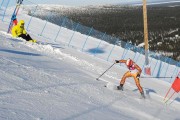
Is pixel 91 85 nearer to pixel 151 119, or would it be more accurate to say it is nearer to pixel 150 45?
pixel 151 119

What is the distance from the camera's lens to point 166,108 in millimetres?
17234

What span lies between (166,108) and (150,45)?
42.8m

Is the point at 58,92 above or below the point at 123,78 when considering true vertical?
below

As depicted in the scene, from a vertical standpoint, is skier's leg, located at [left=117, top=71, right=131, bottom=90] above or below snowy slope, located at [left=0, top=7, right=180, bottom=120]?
above

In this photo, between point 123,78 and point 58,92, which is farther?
point 123,78

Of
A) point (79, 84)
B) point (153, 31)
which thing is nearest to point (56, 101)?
point (79, 84)

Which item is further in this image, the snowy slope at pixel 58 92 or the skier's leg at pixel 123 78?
the skier's leg at pixel 123 78

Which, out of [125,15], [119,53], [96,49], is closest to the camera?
[96,49]

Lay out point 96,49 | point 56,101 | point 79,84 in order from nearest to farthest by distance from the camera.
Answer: point 56,101 → point 79,84 → point 96,49

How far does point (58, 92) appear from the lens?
12828 mm

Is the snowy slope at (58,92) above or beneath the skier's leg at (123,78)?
beneath

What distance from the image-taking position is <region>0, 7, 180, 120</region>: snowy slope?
1040cm

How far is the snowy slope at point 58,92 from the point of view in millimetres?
10398

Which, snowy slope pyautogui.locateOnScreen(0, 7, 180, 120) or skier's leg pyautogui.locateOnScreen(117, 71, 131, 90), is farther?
skier's leg pyautogui.locateOnScreen(117, 71, 131, 90)
